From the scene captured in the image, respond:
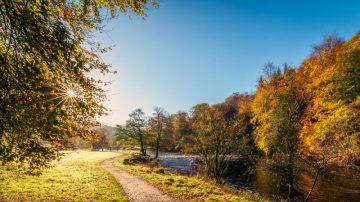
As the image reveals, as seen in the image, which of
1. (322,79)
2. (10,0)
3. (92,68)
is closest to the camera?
(10,0)

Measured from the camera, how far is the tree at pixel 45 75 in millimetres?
6457

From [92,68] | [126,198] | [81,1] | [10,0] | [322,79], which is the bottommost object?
[126,198]

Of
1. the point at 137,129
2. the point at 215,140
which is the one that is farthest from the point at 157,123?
the point at 215,140

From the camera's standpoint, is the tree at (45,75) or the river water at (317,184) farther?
the river water at (317,184)

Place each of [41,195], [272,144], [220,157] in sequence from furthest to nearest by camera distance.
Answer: [220,157] → [272,144] → [41,195]

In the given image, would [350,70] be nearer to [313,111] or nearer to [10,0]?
[313,111]

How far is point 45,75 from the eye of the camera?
25.0 feet

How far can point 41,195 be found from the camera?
45.2 feet

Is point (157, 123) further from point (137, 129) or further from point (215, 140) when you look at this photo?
point (215, 140)

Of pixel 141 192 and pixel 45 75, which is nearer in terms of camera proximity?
pixel 45 75

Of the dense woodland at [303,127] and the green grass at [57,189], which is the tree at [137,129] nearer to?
the dense woodland at [303,127]

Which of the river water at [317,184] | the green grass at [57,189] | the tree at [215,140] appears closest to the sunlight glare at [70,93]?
the green grass at [57,189]

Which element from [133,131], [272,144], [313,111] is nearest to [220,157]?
[272,144]

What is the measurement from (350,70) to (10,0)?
28.9 metres
